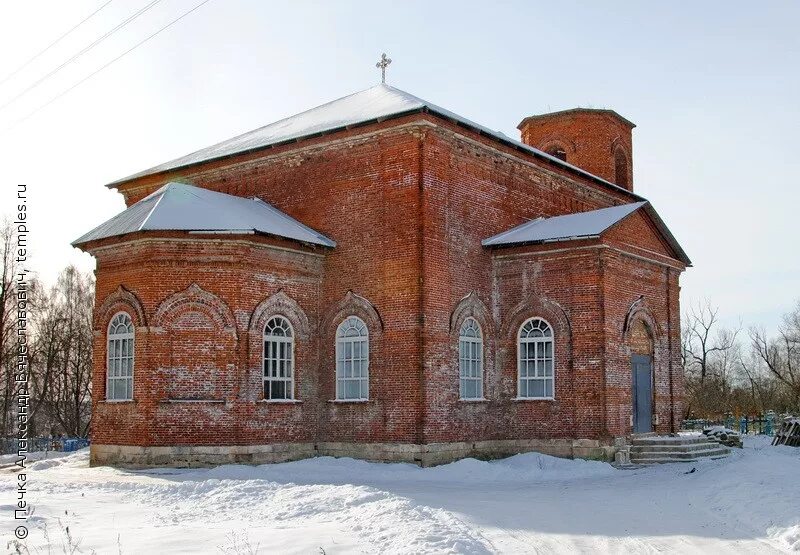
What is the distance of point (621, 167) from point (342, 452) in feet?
53.2

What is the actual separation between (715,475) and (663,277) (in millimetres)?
6221

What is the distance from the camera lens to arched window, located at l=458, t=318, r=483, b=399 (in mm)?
18125

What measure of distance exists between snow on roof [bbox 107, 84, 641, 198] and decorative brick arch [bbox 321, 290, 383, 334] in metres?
3.77

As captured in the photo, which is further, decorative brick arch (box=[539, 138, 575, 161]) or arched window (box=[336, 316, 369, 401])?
decorative brick arch (box=[539, 138, 575, 161])

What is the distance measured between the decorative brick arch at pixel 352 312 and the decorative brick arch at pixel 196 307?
2302 mm

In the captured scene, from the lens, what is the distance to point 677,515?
11320mm

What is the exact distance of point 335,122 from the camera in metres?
19.1

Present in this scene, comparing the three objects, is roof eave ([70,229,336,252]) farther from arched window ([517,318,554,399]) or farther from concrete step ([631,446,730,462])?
concrete step ([631,446,730,462])

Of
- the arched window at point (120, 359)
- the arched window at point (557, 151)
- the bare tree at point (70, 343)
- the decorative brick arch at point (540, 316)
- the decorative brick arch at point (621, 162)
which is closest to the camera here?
the arched window at point (120, 359)

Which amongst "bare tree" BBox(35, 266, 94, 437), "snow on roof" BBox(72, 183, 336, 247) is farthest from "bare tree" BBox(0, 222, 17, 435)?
"snow on roof" BBox(72, 183, 336, 247)

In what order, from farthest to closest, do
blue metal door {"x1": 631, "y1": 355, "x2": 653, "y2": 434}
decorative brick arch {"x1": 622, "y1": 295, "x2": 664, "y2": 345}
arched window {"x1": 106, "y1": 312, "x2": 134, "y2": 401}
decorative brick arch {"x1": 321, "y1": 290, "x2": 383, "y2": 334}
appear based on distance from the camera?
blue metal door {"x1": 631, "y1": 355, "x2": 653, "y2": 434} < decorative brick arch {"x1": 622, "y1": 295, "x2": 664, "y2": 345} < decorative brick arch {"x1": 321, "y1": 290, "x2": 383, "y2": 334} < arched window {"x1": 106, "y1": 312, "x2": 134, "y2": 401}

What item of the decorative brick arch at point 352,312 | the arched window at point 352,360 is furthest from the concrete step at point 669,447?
the decorative brick arch at point 352,312

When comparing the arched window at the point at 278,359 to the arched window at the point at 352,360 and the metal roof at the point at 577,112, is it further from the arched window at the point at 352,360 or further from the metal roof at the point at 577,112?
the metal roof at the point at 577,112

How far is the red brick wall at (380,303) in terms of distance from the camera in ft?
55.2
